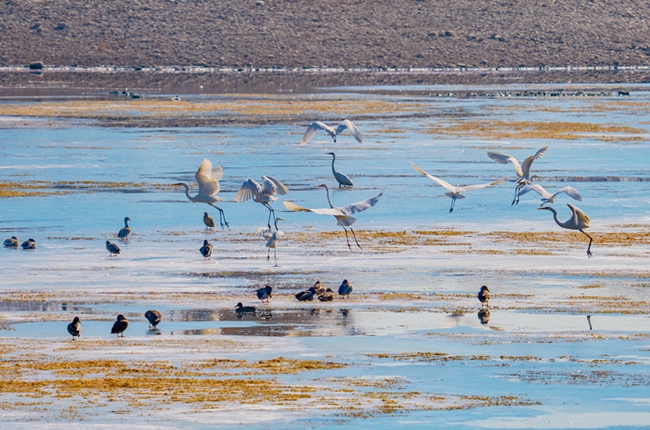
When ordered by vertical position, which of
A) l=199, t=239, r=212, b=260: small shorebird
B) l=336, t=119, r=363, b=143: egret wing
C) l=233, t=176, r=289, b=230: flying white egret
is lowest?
l=199, t=239, r=212, b=260: small shorebird

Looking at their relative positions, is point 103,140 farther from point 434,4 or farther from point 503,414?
point 434,4

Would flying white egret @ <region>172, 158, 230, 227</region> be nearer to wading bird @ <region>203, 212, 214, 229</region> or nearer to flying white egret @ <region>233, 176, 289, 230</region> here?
wading bird @ <region>203, 212, 214, 229</region>

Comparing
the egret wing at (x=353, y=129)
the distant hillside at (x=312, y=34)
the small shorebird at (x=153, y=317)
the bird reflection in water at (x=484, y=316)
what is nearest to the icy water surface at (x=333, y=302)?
the bird reflection in water at (x=484, y=316)

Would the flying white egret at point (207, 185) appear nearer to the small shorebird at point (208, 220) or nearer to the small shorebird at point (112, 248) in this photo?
the small shorebird at point (208, 220)

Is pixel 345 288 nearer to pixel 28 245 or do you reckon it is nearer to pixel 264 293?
pixel 264 293

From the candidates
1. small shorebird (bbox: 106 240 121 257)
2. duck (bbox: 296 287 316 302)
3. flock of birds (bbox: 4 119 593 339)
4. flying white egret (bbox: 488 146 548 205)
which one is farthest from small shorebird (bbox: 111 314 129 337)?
flying white egret (bbox: 488 146 548 205)

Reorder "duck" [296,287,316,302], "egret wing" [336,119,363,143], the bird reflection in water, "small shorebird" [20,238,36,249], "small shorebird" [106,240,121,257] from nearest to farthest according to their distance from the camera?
the bird reflection in water → "duck" [296,287,316,302] → "small shorebird" [106,240,121,257] → "small shorebird" [20,238,36,249] → "egret wing" [336,119,363,143]

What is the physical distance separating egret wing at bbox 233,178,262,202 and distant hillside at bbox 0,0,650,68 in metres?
65.6

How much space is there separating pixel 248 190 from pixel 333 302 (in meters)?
4.93

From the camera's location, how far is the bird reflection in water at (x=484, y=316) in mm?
12212

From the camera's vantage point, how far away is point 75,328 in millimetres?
11297

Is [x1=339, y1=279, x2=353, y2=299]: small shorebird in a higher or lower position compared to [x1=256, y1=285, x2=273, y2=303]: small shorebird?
higher

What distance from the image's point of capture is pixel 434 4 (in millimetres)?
94938

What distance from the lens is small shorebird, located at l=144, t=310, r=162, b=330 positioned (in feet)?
38.7
